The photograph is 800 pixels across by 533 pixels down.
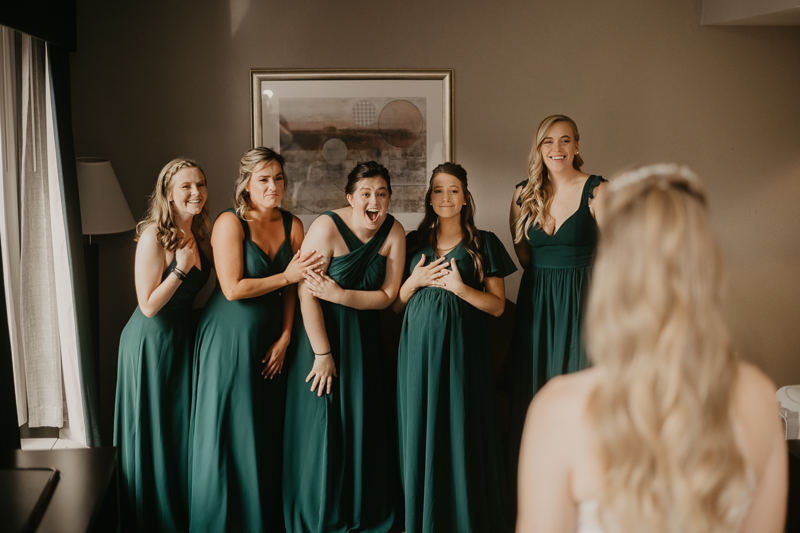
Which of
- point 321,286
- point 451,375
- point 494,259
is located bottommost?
point 451,375

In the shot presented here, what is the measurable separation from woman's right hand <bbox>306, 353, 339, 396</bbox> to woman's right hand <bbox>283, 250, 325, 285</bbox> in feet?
1.10

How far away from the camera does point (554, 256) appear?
2.50 meters

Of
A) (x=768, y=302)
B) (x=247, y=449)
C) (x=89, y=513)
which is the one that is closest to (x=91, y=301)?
(x=247, y=449)

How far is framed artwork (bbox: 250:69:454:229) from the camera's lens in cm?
321

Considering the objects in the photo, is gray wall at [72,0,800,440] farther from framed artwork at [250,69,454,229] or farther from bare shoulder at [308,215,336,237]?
bare shoulder at [308,215,336,237]

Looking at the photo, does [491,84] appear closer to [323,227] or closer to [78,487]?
[323,227]

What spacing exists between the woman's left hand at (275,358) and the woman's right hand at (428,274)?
60cm

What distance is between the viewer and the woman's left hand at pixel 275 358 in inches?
96.0

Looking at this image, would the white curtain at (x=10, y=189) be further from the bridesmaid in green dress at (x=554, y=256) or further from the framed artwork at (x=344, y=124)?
the bridesmaid in green dress at (x=554, y=256)

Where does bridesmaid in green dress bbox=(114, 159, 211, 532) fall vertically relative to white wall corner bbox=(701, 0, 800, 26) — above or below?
below

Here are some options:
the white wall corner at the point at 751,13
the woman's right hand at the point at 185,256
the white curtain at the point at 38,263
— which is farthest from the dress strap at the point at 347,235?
the white wall corner at the point at 751,13

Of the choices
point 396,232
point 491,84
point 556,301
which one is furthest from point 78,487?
point 491,84

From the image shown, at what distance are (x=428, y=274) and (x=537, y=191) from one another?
613 millimetres

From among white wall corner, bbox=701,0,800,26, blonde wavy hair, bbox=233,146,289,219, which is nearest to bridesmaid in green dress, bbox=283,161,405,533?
blonde wavy hair, bbox=233,146,289,219
